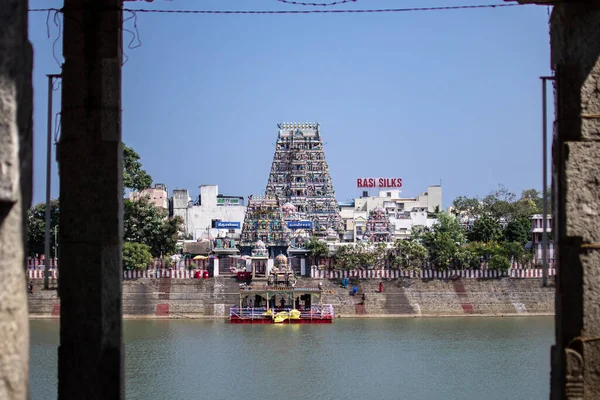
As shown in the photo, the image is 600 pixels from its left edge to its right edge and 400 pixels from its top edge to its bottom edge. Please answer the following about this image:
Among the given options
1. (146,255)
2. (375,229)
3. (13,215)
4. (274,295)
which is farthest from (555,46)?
(375,229)

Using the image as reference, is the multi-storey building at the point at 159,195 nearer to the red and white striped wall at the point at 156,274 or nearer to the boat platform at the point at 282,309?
the red and white striped wall at the point at 156,274

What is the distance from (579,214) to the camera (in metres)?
6.09

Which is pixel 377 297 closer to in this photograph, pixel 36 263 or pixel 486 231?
pixel 486 231

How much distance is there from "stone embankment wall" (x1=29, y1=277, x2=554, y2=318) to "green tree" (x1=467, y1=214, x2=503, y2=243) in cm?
785

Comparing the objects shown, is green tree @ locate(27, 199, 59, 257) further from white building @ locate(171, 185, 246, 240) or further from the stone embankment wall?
white building @ locate(171, 185, 246, 240)

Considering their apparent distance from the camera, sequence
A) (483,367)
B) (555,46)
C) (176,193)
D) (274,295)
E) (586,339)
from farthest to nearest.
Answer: (176,193)
(274,295)
(483,367)
(555,46)
(586,339)

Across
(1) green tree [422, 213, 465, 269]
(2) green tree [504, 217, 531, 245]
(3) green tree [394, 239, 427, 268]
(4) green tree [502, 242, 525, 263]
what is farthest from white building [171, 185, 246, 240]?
(4) green tree [502, 242, 525, 263]

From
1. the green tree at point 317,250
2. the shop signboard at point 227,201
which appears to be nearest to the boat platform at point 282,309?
the green tree at point 317,250

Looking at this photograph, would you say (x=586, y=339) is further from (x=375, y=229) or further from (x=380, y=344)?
(x=375, y=229)

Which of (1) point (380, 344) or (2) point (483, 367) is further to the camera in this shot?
(1) point (380, 344)

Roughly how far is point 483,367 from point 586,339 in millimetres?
17383

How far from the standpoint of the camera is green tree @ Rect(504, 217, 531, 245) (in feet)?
152

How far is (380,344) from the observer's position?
26875 mm

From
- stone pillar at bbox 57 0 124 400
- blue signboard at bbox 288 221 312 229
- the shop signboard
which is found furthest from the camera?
the shop signboard
